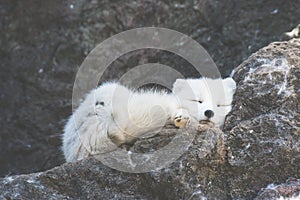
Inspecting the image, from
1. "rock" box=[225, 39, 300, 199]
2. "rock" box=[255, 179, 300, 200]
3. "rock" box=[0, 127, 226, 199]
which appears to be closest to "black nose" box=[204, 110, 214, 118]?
"rock" box=[225, 39, 300, 199]

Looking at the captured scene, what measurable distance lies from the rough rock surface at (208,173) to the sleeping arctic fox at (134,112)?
0.27 m

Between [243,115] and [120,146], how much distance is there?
1.00 meters

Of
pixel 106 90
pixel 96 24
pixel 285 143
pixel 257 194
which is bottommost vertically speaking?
pixel 257 194

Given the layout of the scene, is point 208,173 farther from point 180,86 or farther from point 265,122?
point 180,86

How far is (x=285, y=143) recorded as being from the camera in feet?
16.1

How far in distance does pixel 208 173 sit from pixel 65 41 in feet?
11.7

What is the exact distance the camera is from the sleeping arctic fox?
536 centimetres

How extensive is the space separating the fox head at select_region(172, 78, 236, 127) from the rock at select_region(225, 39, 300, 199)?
113 millimetres

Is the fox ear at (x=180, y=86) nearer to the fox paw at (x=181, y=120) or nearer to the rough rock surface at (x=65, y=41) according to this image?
the fox paw at (x=181, y=120)

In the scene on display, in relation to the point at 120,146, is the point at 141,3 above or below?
above

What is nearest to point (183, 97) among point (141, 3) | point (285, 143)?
point (285, 143)

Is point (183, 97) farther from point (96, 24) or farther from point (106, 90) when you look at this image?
point (96, 24)

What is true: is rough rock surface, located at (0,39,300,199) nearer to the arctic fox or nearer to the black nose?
the arctic fox

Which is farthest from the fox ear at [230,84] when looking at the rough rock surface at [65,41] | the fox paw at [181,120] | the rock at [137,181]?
the rough rock surface at [65,41]
